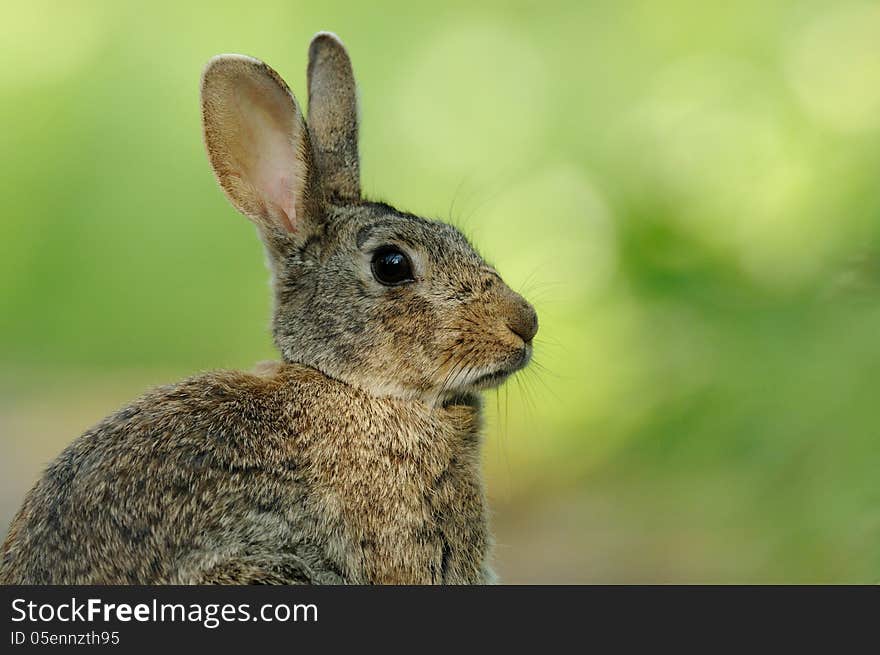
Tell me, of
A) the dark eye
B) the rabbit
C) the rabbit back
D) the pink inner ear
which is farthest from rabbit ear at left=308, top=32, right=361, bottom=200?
the rabbit back

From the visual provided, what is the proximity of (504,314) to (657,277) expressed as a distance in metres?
0.42

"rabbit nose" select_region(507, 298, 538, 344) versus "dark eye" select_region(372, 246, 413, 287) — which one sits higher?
"dark eye" select_region(372, 246, 413, 287)

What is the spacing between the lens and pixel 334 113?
360 cm

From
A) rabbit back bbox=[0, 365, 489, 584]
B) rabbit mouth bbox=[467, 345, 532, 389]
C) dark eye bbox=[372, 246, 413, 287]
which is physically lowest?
rabbit back bbox=[0, 365, 489, 584]

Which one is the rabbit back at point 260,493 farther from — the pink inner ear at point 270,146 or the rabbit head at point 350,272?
the pink inner ear at point 270,146

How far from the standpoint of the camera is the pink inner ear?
3195 mm

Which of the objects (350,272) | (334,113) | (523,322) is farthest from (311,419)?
(334,113)

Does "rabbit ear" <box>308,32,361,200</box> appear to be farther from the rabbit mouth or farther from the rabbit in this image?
the rabbit mouth

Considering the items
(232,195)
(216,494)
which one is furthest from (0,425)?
(216,494)

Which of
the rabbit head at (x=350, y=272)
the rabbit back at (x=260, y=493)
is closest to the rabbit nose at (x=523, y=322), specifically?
the rabbit head at (x=350, y=272)

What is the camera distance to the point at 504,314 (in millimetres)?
3062

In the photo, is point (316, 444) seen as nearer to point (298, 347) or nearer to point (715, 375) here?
point (298, 347)

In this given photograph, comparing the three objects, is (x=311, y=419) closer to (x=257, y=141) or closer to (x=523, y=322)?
(x=523, y=322)

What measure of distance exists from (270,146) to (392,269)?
519 mm
